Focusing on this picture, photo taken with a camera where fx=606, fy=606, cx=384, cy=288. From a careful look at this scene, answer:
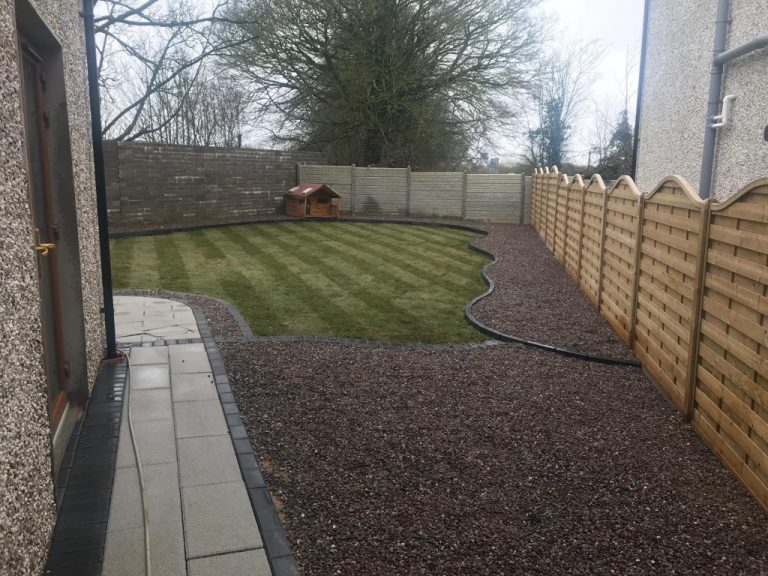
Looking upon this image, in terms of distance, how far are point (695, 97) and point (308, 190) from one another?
11397 mm

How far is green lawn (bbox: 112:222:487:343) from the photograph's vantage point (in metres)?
6.60

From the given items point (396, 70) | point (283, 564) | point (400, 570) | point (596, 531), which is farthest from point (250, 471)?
point (396, 70)

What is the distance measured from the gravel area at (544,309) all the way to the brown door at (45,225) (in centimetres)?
401

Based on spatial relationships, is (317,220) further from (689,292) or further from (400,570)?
(400,570)

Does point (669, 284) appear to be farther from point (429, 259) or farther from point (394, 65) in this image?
point (394, 65)

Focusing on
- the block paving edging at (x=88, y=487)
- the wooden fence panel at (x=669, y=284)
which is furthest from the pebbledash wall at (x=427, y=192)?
the block paving edging at (x=88, y=487)

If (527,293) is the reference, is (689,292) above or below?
above

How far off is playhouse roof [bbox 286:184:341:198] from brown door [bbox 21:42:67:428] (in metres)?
Answer: 13.7

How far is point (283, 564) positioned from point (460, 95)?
19170 mm

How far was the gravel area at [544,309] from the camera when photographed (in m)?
5.82

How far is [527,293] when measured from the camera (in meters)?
8.01

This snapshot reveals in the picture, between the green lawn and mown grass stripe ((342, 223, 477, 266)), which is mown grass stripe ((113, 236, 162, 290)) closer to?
the green lawn

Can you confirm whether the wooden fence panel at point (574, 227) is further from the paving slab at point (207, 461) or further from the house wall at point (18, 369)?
the house wall at point (18, 369)

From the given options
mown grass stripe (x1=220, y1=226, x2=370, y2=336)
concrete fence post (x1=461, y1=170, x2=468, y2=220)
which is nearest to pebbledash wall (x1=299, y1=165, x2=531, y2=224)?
concrete fence post (x1=461, y1=170, x2=468, y2=220)
